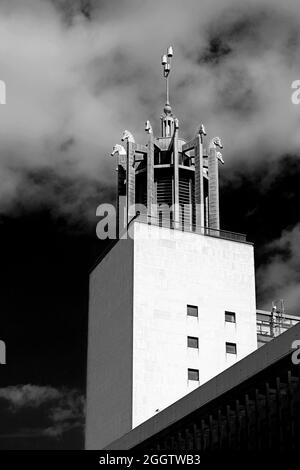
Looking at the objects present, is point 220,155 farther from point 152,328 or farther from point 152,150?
point 152,328

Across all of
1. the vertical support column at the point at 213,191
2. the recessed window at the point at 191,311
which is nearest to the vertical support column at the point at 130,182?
the vertical support column at the point at 213,191

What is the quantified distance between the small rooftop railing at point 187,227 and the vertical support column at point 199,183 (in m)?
0.66

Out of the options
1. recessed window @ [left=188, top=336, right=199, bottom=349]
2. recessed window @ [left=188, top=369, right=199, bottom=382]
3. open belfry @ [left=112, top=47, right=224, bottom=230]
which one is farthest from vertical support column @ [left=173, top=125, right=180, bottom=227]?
recessed window @ [left=188, top=369, right=199, bottom=382]

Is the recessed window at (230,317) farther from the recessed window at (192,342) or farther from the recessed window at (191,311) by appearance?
the recessed window at (192,342)

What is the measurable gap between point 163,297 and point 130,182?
1400cm

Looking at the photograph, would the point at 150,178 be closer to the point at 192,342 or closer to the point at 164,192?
the point at 164,192

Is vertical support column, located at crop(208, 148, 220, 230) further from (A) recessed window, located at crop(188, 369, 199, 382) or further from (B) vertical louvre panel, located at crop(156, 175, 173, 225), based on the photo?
(A) recessed window, located at crop(188, 369, 199, 382)

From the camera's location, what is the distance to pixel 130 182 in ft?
315

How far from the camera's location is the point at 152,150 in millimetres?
96438

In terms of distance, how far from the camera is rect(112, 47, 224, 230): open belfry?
93.4 meters

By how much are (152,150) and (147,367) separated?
23.1m

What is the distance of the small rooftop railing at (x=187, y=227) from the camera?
90.6m

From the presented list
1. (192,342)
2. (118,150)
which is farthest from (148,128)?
(192,342)
